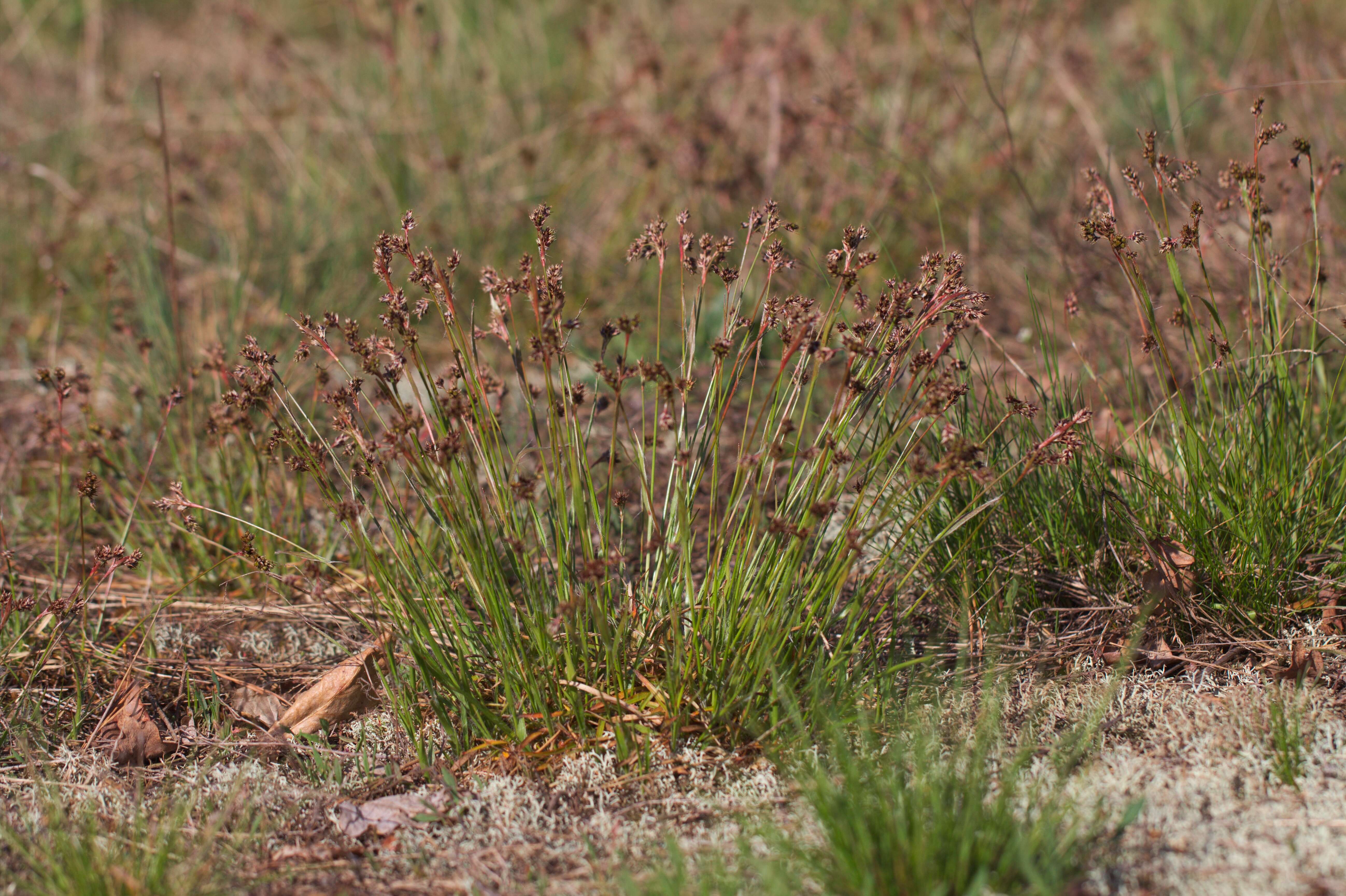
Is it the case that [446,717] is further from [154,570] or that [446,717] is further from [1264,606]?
[1264,606]

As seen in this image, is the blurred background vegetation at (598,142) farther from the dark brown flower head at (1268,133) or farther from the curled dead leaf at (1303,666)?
the curled dead leaf at (1303,666)

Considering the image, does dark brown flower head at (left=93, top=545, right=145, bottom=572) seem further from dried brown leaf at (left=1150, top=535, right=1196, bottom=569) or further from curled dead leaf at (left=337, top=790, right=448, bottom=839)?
dried brown leaf at (left=1150, top=535, right=1196, bottom=569)

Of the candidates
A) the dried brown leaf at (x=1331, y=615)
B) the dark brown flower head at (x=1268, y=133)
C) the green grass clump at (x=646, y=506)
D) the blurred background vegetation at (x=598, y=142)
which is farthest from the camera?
the blurred background vegetation at (x=598, y=142)

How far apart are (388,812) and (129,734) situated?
0.62 m

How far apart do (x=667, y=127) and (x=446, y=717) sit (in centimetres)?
291

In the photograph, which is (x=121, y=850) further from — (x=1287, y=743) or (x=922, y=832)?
(x=1287, y=743)

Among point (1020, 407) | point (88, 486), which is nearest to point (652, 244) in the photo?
point (1020, 407)

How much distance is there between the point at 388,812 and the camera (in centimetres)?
180

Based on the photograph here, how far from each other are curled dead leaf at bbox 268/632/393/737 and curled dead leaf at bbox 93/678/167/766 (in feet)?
0.71

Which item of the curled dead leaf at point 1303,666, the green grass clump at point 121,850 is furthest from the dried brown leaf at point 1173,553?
the green grass clump at point 121,850

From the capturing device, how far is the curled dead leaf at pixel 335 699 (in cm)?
209

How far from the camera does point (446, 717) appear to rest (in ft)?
6.25

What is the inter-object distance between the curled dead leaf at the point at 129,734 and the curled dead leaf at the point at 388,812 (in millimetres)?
482

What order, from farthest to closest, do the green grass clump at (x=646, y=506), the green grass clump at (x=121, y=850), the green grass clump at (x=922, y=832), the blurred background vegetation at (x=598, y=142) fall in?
the blurred background vegetation at (x=598, y=142) → the green grass clump at (x=646, y=506) → the green grass clump at (x=121, y=850) → the green grass clump at (x=922, y=832)
